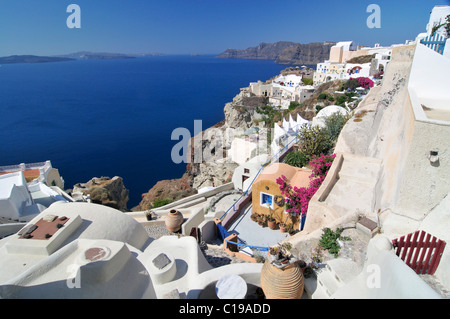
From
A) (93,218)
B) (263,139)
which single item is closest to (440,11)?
(263,139)

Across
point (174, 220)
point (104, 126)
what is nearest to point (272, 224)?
point (174, 220)

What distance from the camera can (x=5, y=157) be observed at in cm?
5275

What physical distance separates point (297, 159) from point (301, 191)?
4083 mm

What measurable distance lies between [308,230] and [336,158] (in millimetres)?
3697

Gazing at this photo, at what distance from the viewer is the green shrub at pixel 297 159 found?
49.4 feet

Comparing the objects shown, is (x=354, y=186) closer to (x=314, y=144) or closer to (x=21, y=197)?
(x=314, y=144)

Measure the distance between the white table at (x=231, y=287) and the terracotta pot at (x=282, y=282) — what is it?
510 millimetres

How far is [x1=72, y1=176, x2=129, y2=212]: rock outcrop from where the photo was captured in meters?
25.7

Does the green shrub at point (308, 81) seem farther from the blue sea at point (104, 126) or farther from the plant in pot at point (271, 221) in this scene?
the plant in pot at point (271, 221)

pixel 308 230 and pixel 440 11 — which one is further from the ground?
pixel 440 11

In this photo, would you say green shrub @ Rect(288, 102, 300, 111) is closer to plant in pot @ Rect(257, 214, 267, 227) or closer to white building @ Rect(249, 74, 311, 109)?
white building @ Rect(249, 74, 311, 109)

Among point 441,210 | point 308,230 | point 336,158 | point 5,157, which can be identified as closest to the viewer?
point 441,210
